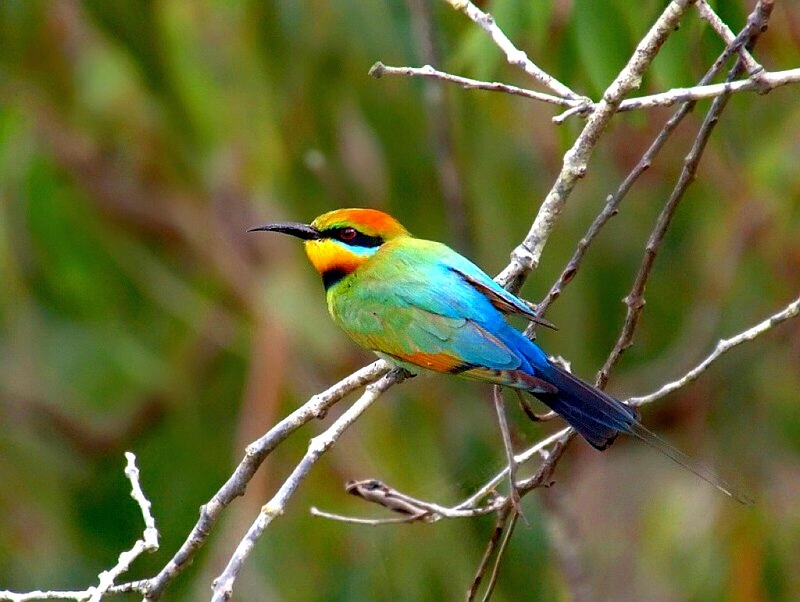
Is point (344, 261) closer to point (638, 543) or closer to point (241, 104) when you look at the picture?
point (241, 104)

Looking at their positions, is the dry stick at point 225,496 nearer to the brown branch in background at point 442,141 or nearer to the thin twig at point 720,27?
the thin twig at point 720,27

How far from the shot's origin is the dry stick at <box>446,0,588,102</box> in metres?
2.71

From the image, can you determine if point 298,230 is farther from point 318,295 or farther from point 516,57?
point 318,295

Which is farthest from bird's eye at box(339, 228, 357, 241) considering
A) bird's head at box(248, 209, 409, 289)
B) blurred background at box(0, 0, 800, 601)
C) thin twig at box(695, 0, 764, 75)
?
blurred background at box(0, 0, 800, 601)

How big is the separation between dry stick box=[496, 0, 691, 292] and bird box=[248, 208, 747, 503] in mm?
90

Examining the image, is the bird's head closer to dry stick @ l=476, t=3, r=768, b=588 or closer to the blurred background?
dry stick @ l=476, t=3, r=768, b=588

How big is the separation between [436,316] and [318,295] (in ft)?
9.20

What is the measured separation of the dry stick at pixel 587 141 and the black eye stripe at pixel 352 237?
407mm

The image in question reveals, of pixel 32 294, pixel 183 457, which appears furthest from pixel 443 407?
pixel 32 294

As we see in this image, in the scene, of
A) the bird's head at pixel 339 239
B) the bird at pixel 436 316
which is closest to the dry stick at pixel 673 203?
the bird at pixel 436 316

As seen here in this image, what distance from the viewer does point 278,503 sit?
8.13ft

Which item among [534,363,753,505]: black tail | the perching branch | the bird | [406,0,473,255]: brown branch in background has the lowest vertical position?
the perching branch

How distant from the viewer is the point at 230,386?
233 inches

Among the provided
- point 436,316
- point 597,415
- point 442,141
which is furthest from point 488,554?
point 442,141
